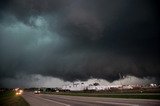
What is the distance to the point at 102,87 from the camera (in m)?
200

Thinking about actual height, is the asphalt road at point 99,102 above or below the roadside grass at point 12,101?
below

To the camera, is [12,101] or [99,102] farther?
[12,101]

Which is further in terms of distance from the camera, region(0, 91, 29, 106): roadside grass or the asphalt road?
region(0, 91, 29, 106): roadside grass

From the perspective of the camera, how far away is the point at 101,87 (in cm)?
19988

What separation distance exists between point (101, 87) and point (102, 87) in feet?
2.98

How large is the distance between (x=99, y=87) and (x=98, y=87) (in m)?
1.15

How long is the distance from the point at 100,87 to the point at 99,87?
115 centimetres

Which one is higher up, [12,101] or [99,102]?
[12,101]

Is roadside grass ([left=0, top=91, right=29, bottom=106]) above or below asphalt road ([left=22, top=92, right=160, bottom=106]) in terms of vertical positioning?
above

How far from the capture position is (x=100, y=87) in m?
200

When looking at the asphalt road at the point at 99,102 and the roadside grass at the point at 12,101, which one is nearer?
the asphalt road at the point at 99,102

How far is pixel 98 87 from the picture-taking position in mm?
198625

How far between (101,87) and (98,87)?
3.10 meters
